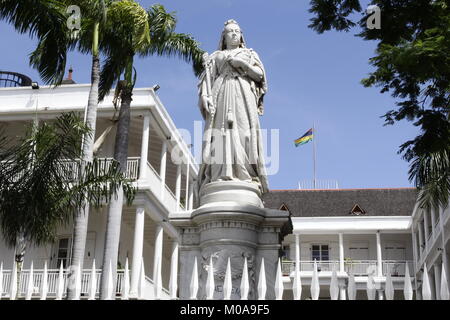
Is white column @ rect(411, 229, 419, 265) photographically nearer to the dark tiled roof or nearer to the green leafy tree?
the dark tiled roof

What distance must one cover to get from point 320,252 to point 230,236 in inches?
1407

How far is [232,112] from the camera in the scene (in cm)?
745

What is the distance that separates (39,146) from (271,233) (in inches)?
174

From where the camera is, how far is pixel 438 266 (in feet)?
102

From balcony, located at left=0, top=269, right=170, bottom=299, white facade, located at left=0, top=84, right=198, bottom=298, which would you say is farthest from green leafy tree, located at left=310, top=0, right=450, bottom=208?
white facade, located at left=0, top=84, right=198, bottom=298

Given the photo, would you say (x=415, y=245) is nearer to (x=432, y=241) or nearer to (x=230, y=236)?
(x=432, y=241)

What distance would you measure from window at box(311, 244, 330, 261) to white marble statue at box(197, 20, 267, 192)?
34.6 metres

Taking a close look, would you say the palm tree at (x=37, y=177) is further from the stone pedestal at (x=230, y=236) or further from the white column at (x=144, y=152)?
the white column at (x=144, y=152)

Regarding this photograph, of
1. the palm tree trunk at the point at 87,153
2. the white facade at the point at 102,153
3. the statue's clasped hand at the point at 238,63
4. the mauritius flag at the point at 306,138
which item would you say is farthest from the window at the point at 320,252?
the statue's clasped hand at the point at 238,63

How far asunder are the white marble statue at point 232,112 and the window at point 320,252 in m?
34.6

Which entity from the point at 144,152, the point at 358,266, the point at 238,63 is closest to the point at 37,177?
the point at 238,63

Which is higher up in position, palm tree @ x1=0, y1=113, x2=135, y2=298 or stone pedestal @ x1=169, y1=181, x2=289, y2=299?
palm tree @ x1=0, y1=113, x2=135, y2=298

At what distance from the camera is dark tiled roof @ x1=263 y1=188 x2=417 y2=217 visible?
42.3 m

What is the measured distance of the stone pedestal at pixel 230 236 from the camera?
6.65 meters
